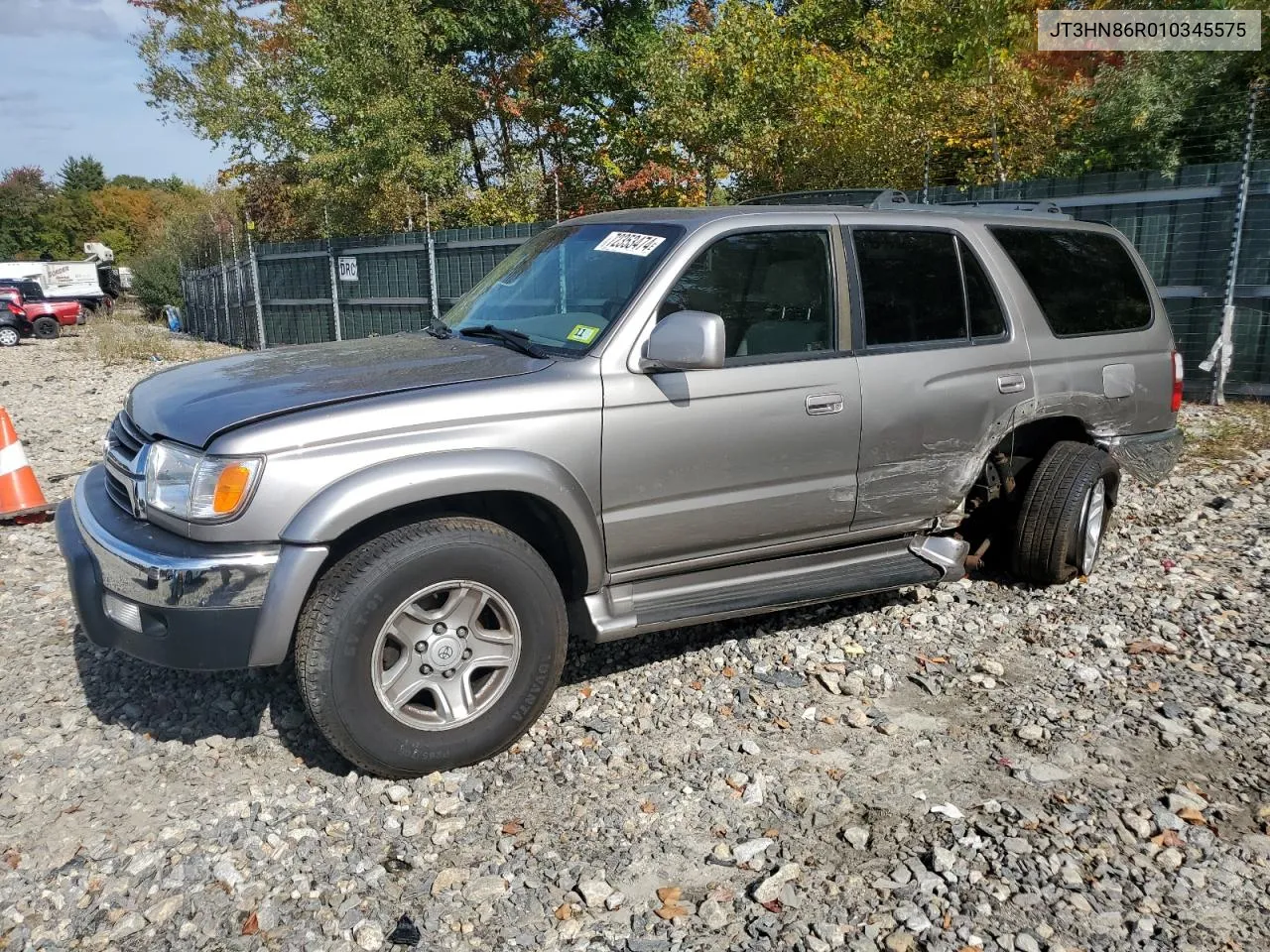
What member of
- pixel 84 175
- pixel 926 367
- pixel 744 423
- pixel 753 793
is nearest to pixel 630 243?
pixel 744 423

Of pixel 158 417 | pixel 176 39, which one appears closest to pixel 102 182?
pixel 176 39

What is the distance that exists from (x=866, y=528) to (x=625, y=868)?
1.90 meters

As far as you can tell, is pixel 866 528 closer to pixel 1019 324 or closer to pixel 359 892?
pixel 1019 324

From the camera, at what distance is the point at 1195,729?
3604mm

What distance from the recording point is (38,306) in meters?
27.4

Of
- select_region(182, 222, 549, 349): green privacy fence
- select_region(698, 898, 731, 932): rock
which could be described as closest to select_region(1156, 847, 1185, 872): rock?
select_region(698, 898, 731, 932): rock

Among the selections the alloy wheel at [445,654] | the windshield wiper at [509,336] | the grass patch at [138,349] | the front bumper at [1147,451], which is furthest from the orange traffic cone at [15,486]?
the grass patch at [138,349]

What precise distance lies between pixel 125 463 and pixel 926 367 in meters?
3.11

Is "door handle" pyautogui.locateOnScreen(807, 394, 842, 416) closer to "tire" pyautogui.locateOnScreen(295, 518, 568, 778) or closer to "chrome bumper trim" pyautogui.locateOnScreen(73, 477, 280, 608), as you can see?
"tire" pyautogui.locateOnScreen(295, 518, 568, 778)

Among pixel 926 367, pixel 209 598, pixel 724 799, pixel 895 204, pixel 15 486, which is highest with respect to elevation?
pixel 895 204

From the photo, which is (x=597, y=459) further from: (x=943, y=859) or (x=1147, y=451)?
(x=1147, y=451)

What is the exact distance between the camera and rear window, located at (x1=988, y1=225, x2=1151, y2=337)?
4.68 meters

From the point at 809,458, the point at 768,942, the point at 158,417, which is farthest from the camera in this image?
the point at 809,458

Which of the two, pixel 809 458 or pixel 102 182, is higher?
pixel 102 182
